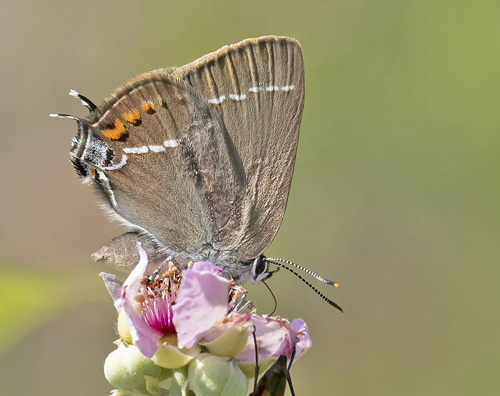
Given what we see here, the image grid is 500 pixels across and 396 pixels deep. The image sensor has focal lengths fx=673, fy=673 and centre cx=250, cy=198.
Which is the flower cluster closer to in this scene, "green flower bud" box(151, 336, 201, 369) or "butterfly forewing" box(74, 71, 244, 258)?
"green flower bud" box(151, 336, 201, 369)

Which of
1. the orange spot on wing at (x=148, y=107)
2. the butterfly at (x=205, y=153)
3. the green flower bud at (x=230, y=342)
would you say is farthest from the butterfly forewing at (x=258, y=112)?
the green flower bud at (x=230, y=342)

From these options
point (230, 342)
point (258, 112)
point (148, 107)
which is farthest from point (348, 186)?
point (230, 342)

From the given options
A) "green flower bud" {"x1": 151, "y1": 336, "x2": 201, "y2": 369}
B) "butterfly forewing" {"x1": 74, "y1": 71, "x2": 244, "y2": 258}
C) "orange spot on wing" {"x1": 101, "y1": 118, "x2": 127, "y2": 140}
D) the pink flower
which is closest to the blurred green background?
"butterfly forewing" {"x1": 74, "y1": 71, "x2": 244, "y2": 258}

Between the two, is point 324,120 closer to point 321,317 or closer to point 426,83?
point 426,83

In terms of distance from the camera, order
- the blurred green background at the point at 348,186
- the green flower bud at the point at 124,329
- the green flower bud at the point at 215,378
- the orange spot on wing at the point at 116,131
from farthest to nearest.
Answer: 1. the blurred green background at the point at 348,186
2. the orange spot on wing at the point at 116,131
3. the green flower bud at the point at 124,329
4. the green flower bud at the point at 215,378

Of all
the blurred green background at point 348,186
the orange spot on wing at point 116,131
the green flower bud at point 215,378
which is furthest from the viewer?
the blurred green background at point 348,186

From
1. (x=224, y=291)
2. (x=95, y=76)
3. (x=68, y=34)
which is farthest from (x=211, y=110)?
(x=68, y=34)

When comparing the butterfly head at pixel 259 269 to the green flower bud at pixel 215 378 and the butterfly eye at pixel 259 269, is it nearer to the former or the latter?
the butterfly eye at pixel 259 269
